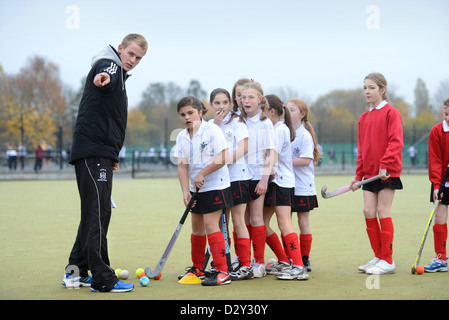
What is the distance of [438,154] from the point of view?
19.4ft

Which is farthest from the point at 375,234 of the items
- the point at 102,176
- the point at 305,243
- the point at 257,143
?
the point at 102,176

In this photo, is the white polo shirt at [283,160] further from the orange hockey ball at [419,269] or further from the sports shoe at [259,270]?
the orange hockey ball at [419,269]

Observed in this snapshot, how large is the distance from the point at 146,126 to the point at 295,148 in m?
49.7

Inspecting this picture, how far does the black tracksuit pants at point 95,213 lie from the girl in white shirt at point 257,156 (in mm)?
1474

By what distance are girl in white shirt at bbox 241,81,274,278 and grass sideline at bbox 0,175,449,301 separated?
35 centimetres

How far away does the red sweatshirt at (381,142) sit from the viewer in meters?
5.57

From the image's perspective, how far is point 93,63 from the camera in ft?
15.7

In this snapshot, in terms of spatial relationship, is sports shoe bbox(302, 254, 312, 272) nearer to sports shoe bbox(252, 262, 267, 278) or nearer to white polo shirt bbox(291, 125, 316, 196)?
sports shoe bbox(252, 262, 267, 278)

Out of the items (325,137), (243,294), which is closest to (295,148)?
(243,294)

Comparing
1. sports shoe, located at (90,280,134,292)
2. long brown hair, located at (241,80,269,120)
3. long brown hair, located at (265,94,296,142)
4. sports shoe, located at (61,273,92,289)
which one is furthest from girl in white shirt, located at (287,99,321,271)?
sports shoe, located at (61,273,92,289)

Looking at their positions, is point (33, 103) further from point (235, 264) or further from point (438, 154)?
point (438, 154)

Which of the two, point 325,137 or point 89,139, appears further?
point 325,137

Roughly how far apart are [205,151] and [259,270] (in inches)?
49.9
